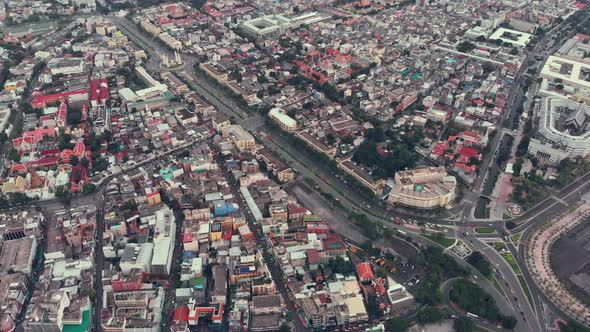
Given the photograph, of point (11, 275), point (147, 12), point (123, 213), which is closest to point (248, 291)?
point (123, 213)

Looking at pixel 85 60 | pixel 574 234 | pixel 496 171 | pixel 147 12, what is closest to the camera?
pixel 574 234

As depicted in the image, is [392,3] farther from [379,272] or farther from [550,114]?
[379,272]

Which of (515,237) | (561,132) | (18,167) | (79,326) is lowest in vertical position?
(79,326)

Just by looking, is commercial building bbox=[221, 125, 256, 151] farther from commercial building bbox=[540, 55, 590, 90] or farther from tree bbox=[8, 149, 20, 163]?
commercial building bbox=[540, 55, 590, 90]

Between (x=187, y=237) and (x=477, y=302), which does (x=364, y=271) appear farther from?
(x=187, y=237)

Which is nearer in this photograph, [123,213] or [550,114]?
[123,213]

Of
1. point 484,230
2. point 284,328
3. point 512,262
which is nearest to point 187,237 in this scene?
point 284,328

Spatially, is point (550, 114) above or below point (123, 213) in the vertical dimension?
above
